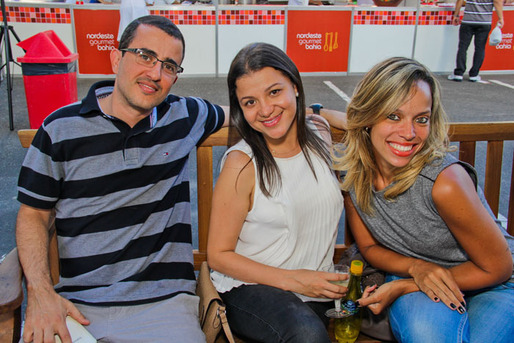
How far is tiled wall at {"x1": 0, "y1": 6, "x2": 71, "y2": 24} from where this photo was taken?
33.0 ft

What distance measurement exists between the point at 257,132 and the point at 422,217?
850mm

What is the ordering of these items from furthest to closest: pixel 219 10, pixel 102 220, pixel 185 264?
pixel 219 10
pixel 185 264
pixel 102 220

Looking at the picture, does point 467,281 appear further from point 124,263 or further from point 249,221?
point 124,263

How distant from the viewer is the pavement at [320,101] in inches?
194

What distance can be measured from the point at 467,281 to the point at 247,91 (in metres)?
1.28

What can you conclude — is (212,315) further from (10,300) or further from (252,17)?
(252,17)

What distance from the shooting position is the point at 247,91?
229 cm

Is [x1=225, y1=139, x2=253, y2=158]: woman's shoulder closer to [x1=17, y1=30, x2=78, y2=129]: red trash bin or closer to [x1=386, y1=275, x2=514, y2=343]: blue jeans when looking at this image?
[x1=386, y1=275, x2=514, y2=343]: blue jeans

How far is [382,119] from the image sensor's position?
7.43 feet

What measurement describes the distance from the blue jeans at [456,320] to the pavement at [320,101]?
2854 mm

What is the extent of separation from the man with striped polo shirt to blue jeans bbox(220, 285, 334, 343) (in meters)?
0.21

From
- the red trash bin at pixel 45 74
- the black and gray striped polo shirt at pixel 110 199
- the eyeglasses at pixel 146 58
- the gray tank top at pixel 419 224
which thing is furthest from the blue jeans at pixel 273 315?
the red trash bin at pixel 45 74

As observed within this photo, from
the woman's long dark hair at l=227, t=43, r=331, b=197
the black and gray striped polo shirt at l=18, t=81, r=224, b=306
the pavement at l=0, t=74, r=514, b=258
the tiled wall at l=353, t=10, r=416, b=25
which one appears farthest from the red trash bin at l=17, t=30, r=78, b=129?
the tiled wall at l=353, t=10, r=416, b=25

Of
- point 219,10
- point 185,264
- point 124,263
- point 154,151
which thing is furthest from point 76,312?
point 219,10
